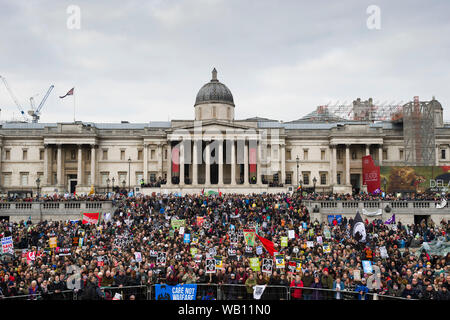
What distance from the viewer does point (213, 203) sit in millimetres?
39219

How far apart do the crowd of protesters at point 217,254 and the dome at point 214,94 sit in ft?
86.6

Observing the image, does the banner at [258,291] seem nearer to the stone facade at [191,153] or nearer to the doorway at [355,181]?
the stone facade at [191,153]

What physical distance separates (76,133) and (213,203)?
34864 millimetres

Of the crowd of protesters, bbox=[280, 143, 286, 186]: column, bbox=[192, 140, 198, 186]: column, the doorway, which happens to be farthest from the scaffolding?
bbox=[192, 140, 198, 186]: column

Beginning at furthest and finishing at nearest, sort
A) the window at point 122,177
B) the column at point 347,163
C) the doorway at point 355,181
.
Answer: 1. the doorway at point 355,181
2. the window at point 122,177
3. the column at point 347,163

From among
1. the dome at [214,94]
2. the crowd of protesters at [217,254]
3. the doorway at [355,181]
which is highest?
the dome at [214,94]

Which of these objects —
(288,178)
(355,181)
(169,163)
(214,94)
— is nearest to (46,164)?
(169,163)

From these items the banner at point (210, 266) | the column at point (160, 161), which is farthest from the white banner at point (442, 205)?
the column at point (160, 161)

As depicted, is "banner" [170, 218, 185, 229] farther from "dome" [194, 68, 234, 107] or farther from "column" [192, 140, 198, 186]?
"dome" [194, 68, 234, 107]

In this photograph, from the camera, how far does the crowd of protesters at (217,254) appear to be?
15320mm

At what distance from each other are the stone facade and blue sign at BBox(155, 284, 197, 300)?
159 feet

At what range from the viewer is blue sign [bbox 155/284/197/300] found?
45.2ft
